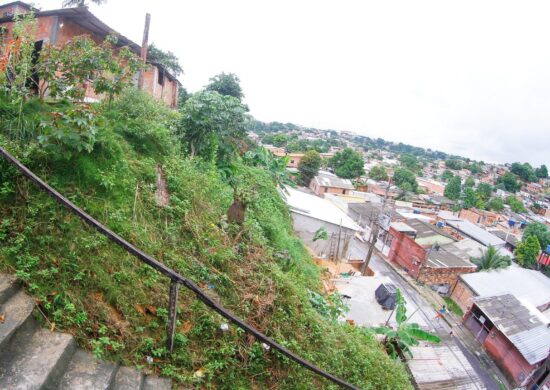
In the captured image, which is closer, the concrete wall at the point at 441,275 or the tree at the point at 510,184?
the concrete wall at the point at 441,275

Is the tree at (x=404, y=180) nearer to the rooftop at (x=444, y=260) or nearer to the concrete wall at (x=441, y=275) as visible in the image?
the rooftop at (x=444, y=260)

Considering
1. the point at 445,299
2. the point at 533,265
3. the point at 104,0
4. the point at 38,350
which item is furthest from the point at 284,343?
the point at 533,265

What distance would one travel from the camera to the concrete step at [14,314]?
2068 millimetres

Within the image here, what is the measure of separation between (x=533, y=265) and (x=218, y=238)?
39401 millimetres

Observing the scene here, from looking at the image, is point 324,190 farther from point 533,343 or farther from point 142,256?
point 142,256

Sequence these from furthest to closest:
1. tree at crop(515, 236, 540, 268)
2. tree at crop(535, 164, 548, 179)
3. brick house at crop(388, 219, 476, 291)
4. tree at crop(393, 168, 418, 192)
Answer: tree at crop(535, 164, 548, 179)
tree at crop(393, 168, 418, 192)
tree at crop(515, 236, 540, 268)
brick house at crop(388, 219, 476, 291)

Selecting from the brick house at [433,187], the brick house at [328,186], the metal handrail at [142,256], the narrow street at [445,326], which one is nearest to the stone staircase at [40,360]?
the metal handrail at [142,256]

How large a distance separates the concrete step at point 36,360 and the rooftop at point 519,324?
18857 mm

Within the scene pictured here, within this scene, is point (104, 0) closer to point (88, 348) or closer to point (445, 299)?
point (88, 348)

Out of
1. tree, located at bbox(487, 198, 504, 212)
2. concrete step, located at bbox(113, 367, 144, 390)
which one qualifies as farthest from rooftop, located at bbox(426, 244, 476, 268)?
tree, located at bbox(487, 198, 504, 212)

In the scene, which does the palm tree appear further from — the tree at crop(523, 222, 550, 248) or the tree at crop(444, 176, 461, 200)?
the tree at crop(444, 176, 461, 200)

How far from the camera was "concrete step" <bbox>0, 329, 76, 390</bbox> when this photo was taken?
76.4 inches

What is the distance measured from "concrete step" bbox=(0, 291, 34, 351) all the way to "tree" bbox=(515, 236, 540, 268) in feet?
129

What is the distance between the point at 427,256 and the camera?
20.8 meters
